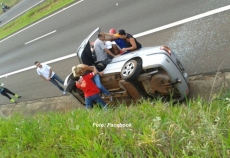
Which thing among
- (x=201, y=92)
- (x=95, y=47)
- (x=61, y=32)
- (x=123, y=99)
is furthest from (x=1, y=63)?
(x=201, y=92)

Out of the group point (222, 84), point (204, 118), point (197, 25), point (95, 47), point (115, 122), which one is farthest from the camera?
point (197, 25)

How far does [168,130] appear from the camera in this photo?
3.06m

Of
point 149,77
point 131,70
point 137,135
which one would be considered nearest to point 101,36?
point 131,70

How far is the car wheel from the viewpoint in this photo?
5.36 metres

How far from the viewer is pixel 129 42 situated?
7.02 m

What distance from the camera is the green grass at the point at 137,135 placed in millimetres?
2717

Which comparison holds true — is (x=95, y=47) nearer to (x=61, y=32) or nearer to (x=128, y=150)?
(x=128, y=150)

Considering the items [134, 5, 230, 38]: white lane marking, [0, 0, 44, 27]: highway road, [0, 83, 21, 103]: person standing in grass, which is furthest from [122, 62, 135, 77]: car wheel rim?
[0, 0, 44, 27]: highway road

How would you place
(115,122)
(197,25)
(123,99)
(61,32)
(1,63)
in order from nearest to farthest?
(115,122)
(123,99)
(197,25)
(61,32)
(1,63)

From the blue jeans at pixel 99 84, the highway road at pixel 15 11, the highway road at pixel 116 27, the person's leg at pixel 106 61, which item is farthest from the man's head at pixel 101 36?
the highway road at pixel 15 11

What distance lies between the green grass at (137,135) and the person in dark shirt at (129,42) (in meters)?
2.74

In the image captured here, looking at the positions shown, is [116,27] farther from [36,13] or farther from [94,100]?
[36,13]

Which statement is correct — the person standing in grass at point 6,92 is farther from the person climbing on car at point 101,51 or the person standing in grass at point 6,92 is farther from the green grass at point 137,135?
the green grass at point 137,135

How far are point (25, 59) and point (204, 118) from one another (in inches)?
559
